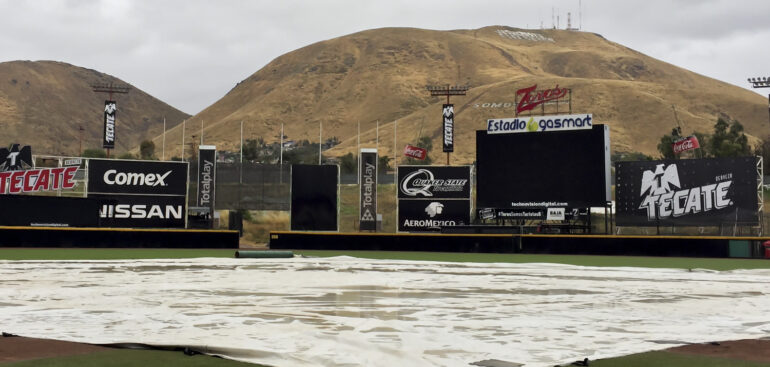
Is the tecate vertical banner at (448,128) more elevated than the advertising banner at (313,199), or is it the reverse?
the tecate vertical banner at (448,128)

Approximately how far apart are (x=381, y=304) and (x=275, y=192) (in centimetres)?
3745

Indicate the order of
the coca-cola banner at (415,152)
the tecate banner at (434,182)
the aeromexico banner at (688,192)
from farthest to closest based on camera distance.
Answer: the coca-cola banner at (415,152) < the tecate banner at (434,182) < the aeromexico banner at (688,192)

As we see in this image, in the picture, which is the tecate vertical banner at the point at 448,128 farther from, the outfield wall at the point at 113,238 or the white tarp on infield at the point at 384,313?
the white tarp on infield at the point at 384,313

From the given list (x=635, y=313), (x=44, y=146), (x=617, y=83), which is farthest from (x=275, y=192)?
(x=44, y=146)

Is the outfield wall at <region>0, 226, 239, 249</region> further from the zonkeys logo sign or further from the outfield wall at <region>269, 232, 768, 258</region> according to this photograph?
the zonkeys logo sign

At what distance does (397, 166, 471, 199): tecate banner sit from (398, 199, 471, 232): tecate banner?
407 mm

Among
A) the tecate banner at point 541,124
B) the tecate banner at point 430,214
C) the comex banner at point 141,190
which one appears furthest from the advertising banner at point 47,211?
the tecate banner at point 541,124

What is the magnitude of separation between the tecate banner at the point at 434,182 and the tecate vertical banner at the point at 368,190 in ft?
7.01

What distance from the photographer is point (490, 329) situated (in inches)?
425

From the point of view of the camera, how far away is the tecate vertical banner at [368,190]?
5247cm

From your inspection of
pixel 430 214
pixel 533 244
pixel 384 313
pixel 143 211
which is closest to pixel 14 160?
pixel 143 211

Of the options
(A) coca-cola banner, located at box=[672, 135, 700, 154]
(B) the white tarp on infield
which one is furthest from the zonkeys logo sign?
(B) the white tarp on infield

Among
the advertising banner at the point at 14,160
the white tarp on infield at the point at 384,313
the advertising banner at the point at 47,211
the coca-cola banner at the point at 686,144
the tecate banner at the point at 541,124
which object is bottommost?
the white tarp on infield at the point at 384,313

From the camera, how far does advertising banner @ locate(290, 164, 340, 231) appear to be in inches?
1977
